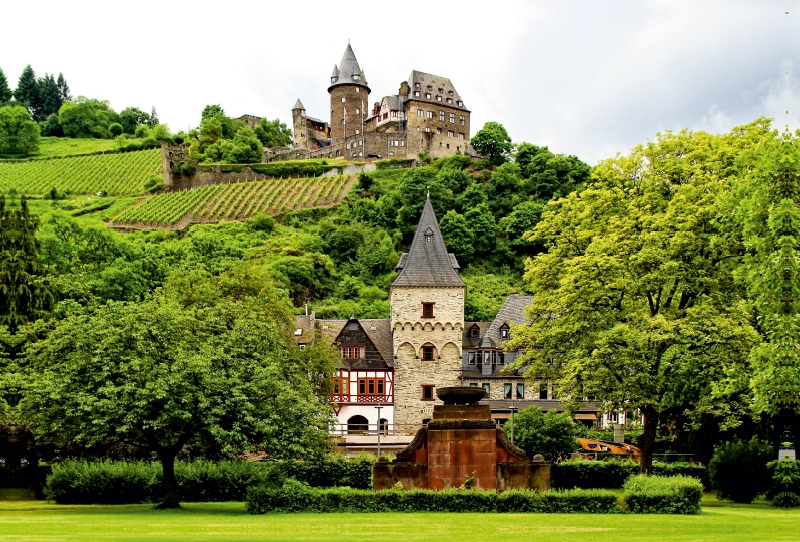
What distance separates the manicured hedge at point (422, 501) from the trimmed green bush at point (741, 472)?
7725 mm

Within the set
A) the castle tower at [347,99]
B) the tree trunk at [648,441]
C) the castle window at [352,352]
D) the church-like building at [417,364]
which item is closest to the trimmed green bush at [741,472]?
the tree trunk at [648,441]

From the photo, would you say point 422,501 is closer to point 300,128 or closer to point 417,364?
point 417,364

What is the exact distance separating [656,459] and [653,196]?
494 inches

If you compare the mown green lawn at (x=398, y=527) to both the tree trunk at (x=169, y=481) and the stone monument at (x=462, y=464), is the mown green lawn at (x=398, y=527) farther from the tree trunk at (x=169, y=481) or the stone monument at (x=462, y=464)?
the stone monument at (x=462, y=464)

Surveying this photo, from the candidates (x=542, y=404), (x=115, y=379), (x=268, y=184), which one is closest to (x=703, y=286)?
(x=115, y=379)

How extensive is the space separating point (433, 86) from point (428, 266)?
9675 centimetres

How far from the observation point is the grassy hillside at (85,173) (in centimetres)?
14425

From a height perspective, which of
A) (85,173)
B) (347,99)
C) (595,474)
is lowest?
(595,474)

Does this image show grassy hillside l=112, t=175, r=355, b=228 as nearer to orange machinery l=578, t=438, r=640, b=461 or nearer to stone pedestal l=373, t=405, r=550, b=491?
orange machinery l=578, t=438, r=640, b=461

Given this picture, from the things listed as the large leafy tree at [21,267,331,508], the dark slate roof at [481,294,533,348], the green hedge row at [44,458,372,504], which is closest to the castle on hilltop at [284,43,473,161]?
the dark slate roof at [481,294,533,348]

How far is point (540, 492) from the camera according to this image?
24.6 meters

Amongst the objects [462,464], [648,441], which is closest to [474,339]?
[648,441]

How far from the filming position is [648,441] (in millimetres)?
33375

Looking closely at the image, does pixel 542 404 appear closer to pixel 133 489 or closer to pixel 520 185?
pixel 133 489
